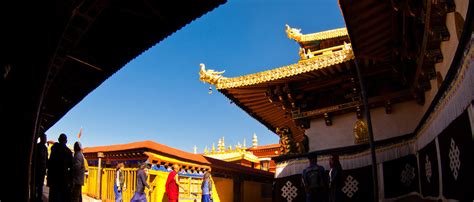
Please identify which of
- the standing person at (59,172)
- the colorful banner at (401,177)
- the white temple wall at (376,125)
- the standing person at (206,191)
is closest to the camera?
the standing person at (59,172)

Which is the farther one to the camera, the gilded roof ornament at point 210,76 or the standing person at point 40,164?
the gilded roof ornament at point 210,76

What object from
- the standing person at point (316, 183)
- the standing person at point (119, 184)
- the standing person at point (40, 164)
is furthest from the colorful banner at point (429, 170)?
the standing person at point (119, 184)

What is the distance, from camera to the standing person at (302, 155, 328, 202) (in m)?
7.22

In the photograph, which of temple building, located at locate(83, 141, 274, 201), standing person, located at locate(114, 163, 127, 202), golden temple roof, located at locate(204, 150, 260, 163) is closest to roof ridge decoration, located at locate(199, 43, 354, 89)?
temple building, located at locate(83, 141, 274, 201)

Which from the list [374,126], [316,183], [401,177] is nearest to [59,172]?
[316,183]

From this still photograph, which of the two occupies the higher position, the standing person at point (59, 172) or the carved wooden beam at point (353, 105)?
the carved wooden beam at point (353, 105)

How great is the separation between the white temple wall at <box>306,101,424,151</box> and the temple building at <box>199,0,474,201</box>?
0.03 metres

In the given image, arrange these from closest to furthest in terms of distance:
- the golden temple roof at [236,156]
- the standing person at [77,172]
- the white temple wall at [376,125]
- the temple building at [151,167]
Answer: the standing person at [77,172]
the white temple wall at [376,125]
the temple building at [151,167]
the golden temple roof at [236,156]

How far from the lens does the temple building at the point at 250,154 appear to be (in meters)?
26.3

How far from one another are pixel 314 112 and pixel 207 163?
5.47 meters

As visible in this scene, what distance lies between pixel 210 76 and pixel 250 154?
1561 cm

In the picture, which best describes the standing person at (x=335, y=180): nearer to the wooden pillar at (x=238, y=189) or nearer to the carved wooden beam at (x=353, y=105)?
the carved wooden beam at (x=353, y=105)

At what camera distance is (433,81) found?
7434 millimetres

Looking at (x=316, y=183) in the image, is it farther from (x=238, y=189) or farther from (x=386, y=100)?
(x=238, y=189)
